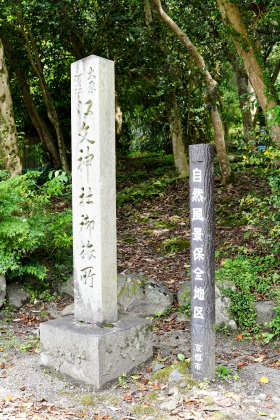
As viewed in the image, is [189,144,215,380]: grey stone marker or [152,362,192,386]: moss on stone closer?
[189,144,215,380]: grey stone marker

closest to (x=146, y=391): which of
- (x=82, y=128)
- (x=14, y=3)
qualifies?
(x=82, y=128)

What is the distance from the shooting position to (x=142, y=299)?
6484 mm

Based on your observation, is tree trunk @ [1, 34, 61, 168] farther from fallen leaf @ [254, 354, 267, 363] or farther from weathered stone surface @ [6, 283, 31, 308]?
fallen leaf @ [254, 354, 267, 363]

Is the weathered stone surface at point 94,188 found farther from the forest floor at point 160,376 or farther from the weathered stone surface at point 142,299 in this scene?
the weathered stone surface at point 142,299

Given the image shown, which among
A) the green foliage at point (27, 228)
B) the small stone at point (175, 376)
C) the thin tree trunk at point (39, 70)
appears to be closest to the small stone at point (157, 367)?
the small stone at point (175, 376)

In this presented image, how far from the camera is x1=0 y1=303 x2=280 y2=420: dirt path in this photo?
153 inches

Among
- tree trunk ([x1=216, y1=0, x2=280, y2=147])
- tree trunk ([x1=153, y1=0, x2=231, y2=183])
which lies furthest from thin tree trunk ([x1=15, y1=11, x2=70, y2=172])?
tree trunk ([x1=216, y1=0, x2=280, y2=147])

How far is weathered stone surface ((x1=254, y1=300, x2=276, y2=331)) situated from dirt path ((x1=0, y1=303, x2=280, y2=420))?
32 centimetres

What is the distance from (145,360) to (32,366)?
1346 mm

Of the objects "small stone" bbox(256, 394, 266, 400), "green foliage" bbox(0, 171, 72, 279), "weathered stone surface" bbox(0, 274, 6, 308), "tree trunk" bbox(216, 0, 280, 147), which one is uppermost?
"tree trunk" bbox(216, 0, 280, 147)

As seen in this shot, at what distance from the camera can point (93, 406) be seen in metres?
4.04

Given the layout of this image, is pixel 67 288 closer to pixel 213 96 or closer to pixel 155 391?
pixel 155 391

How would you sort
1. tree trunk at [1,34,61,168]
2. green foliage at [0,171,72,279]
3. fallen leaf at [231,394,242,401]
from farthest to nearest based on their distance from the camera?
1. tree trunk at [1,34,61,168]
2. green foliage at [0,171,72,279]
3. fallen leaf at [231,394,242,401]

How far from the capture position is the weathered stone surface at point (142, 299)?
648 centimetres
